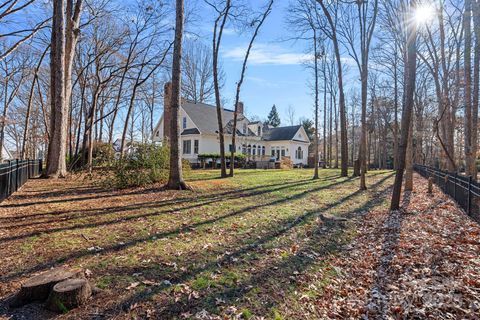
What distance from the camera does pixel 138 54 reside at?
21.0 metres

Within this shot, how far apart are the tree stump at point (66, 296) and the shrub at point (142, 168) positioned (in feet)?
23.9

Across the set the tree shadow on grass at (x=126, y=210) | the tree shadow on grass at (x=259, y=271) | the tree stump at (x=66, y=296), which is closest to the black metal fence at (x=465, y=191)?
the tree shadow on grass at (x=259, y=271)

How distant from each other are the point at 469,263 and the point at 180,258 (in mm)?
4466

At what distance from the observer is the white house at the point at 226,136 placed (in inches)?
1067

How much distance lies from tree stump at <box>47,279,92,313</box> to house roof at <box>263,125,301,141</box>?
107 ft

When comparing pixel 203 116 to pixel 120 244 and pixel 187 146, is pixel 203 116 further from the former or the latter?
pixel 120 244

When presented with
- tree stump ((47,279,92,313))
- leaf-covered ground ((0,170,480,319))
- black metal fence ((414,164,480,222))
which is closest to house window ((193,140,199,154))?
leaf-covered ground ((0,170,480,319))

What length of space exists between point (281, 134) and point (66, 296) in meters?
34.1

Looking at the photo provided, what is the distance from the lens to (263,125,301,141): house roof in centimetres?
3478

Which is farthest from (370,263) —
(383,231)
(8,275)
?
(8,275)

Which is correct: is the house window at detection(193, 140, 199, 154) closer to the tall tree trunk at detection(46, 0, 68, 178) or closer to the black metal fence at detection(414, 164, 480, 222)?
the tall tree trunk at detection(46, 0, 68, 178)

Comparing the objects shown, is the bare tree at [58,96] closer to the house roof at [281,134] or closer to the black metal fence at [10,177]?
the black metal fence at [10,177]

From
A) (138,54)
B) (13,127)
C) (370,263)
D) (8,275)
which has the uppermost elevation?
(138,54)

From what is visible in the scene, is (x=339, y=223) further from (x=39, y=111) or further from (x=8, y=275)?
(x=39, y=111)
